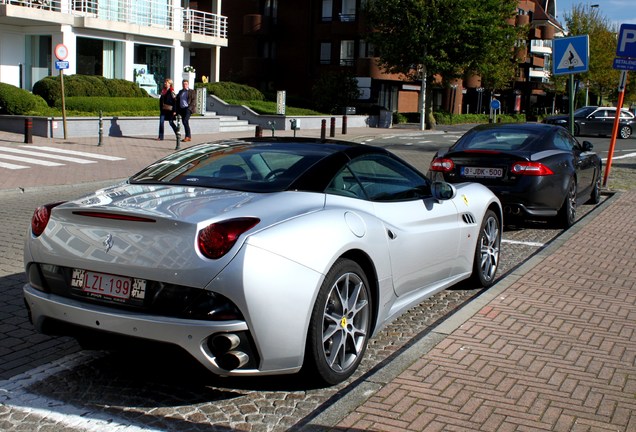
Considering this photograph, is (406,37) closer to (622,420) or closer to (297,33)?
(297,33)

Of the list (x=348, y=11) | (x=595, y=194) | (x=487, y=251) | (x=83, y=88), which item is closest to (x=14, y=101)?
(x=83, y=88)

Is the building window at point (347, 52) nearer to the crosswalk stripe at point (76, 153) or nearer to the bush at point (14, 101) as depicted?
the bush at point (14, 101)

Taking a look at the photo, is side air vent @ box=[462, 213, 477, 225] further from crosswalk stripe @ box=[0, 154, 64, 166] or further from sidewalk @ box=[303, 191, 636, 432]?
crosswalk stripe @ box=[0, 154, 64, 166]

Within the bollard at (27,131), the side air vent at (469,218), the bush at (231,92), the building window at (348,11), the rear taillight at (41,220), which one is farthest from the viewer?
the building window at (348,11)

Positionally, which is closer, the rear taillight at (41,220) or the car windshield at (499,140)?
the rear taillight at (41,220)

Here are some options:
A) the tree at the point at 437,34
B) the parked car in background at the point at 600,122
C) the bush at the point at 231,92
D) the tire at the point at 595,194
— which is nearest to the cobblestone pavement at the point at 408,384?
the tire at the point at 595,194

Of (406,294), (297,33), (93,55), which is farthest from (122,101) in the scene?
(297,33)

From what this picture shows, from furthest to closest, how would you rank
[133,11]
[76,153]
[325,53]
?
[325,53], [133,11], [76,153]

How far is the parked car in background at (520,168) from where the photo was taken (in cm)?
980

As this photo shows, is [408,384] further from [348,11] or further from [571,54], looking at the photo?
[348,11]

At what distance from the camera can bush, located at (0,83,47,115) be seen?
82.1 feet

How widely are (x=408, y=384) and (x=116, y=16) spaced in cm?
3492

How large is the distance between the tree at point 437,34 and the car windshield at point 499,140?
3224 cm

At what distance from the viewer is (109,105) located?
1112 inches
